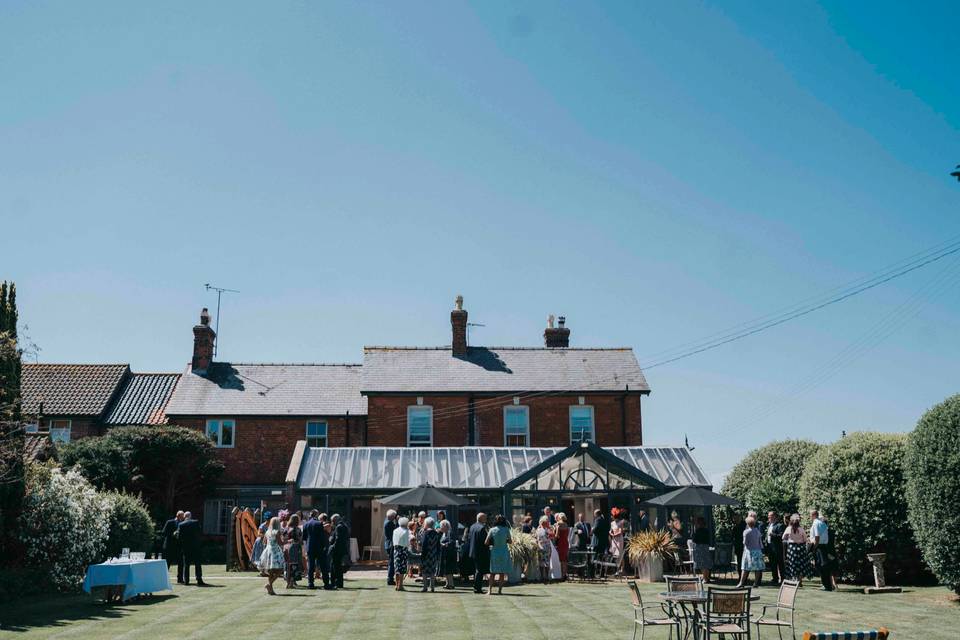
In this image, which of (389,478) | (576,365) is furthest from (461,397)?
(389,478)

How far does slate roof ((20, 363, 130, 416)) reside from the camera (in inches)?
1320

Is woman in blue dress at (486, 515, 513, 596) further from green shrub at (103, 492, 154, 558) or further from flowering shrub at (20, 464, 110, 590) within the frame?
green shrub at (103, 492, 154, 558)

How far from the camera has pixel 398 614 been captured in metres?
13.9

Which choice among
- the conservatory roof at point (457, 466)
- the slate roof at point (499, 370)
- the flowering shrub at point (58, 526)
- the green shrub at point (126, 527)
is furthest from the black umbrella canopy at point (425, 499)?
the slate roof at point (499, 370)

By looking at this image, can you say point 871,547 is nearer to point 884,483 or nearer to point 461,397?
point 884,483

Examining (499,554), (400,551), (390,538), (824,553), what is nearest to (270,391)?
(390,538)

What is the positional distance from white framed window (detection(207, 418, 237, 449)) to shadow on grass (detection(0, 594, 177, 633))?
16774mm

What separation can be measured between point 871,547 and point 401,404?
719 inches

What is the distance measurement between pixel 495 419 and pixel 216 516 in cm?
1101

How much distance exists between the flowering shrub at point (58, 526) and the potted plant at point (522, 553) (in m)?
8.62

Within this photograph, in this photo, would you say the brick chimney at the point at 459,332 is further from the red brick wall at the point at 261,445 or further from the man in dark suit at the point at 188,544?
the man in dark suit at the point at 188,544

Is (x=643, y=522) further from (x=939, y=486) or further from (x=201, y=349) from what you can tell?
(x=201, y=349)

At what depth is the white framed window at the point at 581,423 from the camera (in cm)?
3300

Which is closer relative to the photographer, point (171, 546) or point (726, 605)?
point (726, 605)
